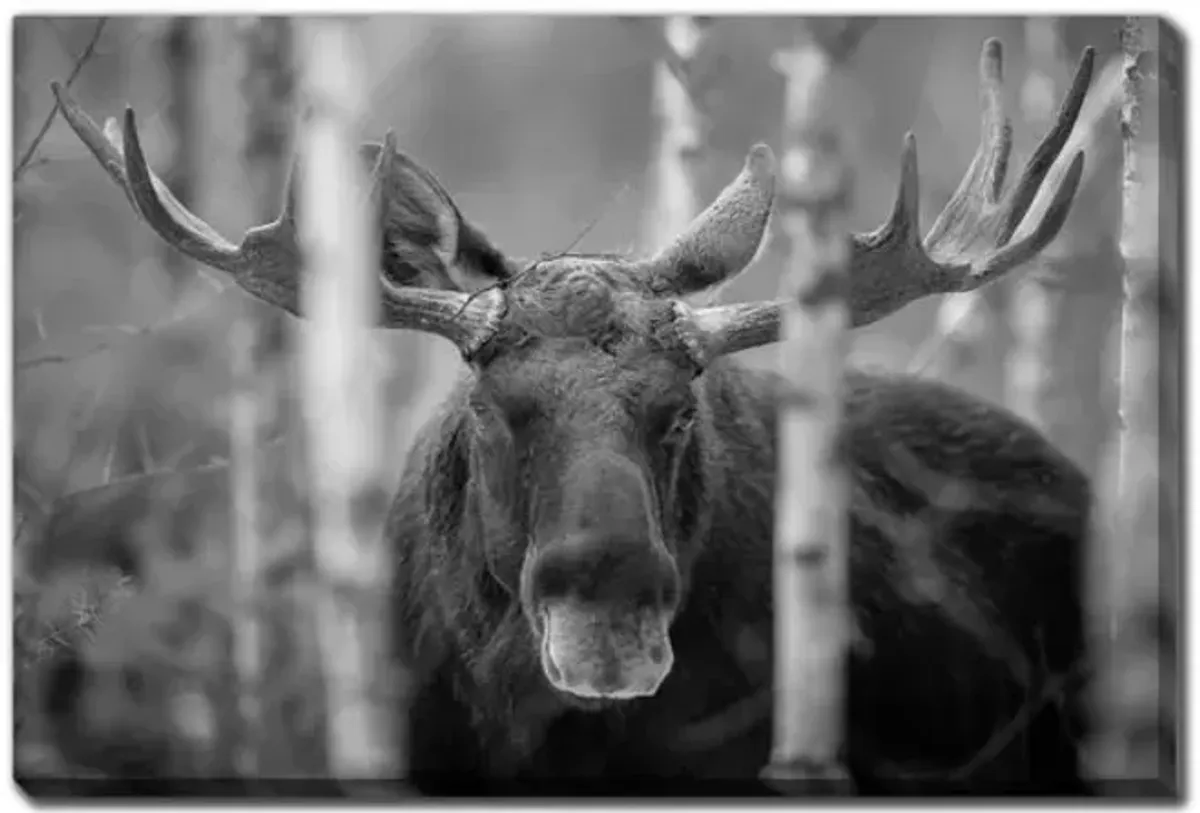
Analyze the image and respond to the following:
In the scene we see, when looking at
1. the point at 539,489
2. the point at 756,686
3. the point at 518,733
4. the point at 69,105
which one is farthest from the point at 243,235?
the point at 756,686

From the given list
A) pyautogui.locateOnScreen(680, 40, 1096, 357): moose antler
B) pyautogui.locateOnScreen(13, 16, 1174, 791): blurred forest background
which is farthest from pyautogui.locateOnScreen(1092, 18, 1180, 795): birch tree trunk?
pyautogui.locateOnScreen(680, 40, 1096, 357): moose antler

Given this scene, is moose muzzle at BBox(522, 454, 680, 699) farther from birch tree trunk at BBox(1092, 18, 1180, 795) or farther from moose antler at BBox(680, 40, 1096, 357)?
birch tree trunk at BBox(1092, 18, 1180, 795)

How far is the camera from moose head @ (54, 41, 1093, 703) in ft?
9.18

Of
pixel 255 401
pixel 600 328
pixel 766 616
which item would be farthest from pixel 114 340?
pixel 766 616

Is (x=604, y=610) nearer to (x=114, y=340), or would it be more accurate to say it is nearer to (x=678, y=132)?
(x=678, y=132)

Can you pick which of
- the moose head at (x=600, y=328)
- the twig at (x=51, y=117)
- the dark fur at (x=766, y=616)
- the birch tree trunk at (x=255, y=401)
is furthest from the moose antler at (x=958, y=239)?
the twig at (x=51, y=117)

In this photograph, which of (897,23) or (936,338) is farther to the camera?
(936,338)

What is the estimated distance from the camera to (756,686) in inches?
131

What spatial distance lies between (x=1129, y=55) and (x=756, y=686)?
1.48 meters

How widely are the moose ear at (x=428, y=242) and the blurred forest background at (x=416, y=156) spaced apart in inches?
6.5

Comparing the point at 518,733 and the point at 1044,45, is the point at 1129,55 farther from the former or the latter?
the point at 518,733

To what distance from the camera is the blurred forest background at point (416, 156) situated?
3.42m

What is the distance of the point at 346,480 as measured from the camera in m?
3.42

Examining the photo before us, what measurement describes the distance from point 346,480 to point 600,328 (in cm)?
74
